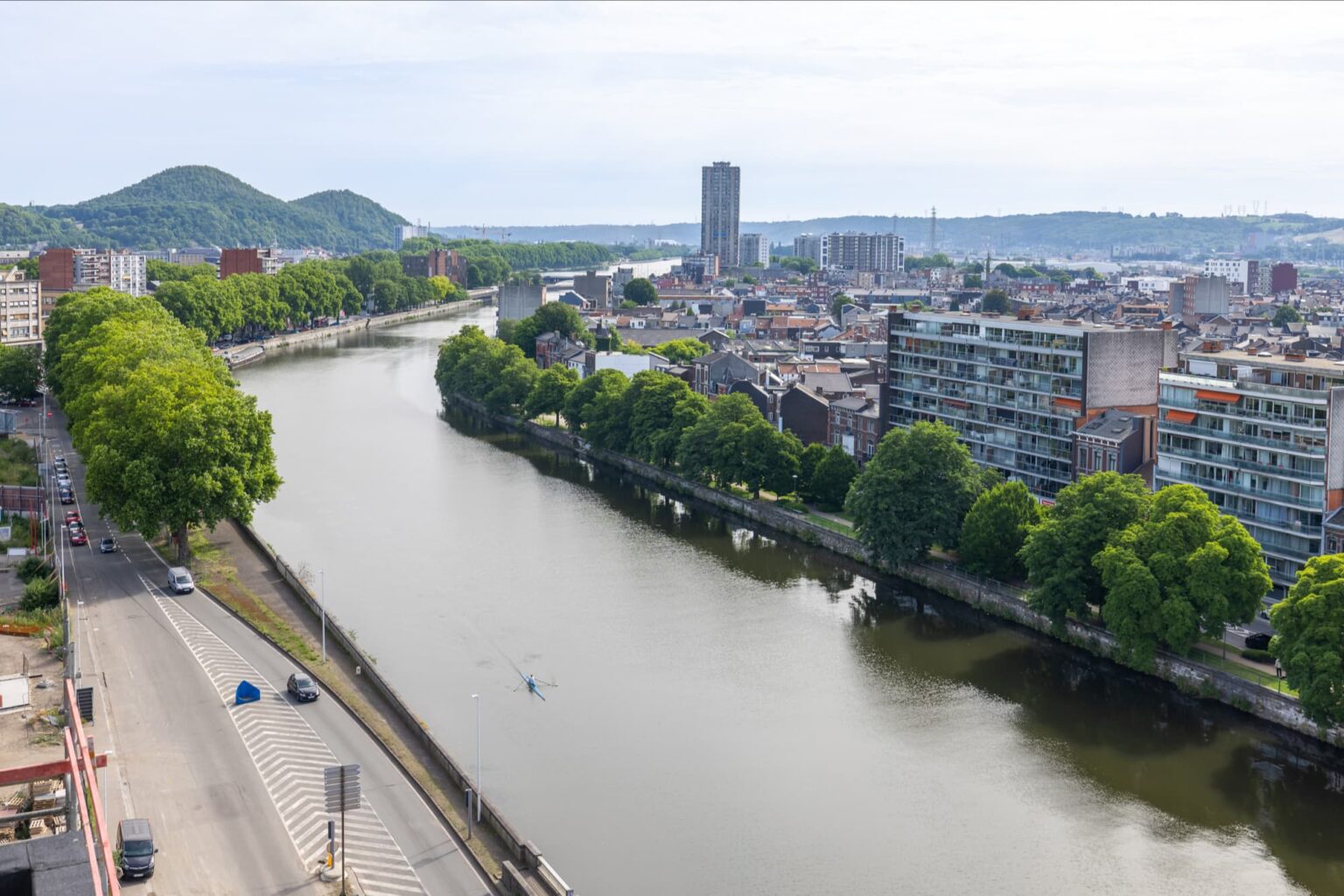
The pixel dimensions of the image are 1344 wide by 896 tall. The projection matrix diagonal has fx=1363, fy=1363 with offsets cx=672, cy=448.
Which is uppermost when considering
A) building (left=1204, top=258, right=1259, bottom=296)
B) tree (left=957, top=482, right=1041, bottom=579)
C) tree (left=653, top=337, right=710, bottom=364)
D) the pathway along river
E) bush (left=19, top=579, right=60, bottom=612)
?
building (left=1204, top=258, right=1259, bottom=296)

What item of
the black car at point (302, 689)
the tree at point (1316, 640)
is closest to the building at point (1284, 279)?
the tree at point (1316, 640)

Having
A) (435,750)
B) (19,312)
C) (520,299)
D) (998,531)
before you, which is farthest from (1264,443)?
(19,312)

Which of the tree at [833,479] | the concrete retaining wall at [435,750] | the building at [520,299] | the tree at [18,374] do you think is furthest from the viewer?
the building at [520,299]

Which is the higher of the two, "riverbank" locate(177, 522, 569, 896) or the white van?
the white van

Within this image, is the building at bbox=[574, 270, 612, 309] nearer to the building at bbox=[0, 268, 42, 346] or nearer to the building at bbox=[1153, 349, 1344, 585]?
the building at bbox=[0, 268, 42, 346]

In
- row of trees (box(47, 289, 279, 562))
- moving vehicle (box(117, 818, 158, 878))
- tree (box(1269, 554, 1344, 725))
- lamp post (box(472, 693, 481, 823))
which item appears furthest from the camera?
row of trees (box(47, 289, 279, 562))

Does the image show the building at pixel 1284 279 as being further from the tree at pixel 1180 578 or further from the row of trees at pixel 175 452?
the row of trees at pixel 175 452

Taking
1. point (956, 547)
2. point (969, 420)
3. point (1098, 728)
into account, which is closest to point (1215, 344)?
point (969, 420)

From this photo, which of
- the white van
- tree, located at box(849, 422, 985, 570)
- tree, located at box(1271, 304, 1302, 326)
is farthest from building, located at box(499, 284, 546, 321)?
the white van
